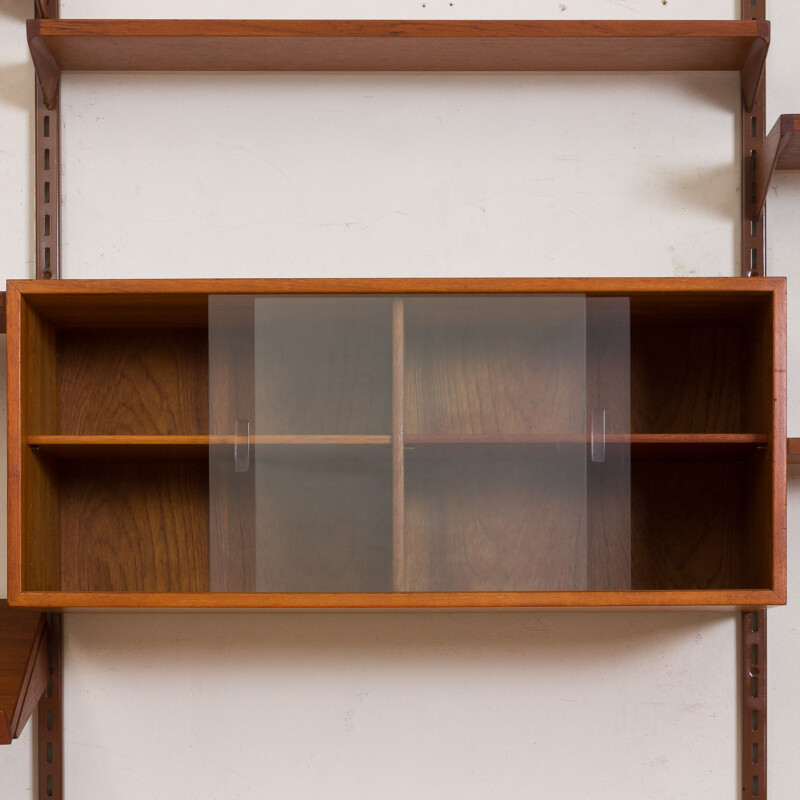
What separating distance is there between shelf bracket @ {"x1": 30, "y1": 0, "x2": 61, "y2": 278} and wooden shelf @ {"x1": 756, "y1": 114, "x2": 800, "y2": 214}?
1107 millimetres

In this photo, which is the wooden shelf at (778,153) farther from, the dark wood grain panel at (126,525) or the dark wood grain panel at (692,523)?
the dark wood grain panel at (126,525)

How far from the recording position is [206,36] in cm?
114

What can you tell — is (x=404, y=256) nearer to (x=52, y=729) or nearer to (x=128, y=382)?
Answer: (x=128, y=382)

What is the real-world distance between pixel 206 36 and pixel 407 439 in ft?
2.21

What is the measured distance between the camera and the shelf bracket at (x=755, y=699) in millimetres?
1222

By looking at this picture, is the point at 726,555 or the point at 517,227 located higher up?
the point at 517,227

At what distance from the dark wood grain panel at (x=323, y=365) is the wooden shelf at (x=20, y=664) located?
0.50 metres

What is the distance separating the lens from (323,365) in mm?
1059

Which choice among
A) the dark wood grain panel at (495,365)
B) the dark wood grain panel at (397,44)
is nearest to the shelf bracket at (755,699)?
the dark wood grain panel at (495,365)

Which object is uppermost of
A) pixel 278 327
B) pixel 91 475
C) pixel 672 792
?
pixel 278 327

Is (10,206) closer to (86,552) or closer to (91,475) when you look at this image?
(91,475)

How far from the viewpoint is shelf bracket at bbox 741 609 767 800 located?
122cm

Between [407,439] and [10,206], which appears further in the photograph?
[10,206]

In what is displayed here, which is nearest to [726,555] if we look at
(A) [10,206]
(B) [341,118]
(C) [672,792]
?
(C) [672,792]
